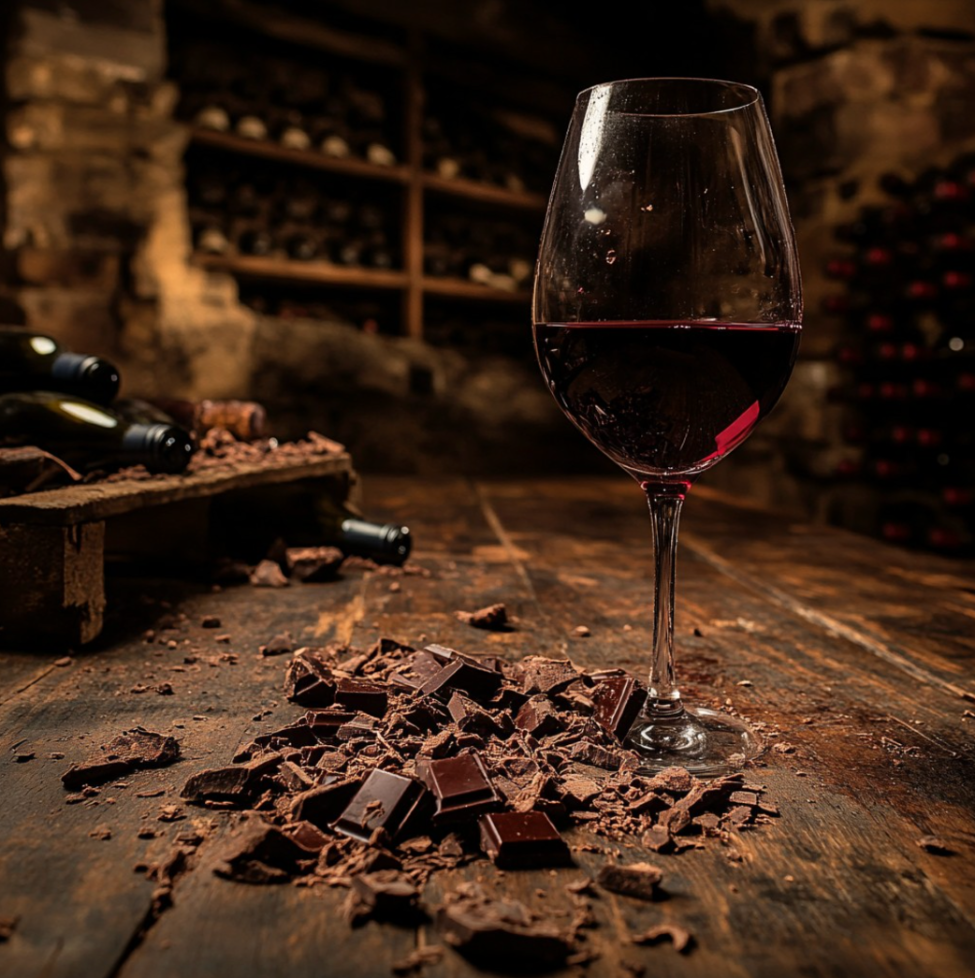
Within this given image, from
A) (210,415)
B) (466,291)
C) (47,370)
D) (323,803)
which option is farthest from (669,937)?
(466,291)

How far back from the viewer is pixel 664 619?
2.68ft

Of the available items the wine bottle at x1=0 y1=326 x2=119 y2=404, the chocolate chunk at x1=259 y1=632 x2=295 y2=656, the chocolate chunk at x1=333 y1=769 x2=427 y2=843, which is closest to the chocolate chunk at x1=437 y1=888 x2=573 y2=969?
the chocolate chunk at x1=333 y1=769 x2=427 y2=843

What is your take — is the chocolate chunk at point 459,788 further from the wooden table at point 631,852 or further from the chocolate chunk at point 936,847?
the chocolate chunk at point 936,847

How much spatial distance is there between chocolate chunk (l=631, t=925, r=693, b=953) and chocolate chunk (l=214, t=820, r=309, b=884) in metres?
0.21

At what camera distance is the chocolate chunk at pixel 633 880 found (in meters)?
0.54

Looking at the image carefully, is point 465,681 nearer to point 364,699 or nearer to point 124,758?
point 364,699

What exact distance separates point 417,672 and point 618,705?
0.70 ft

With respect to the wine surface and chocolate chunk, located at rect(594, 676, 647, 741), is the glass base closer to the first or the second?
chocolate chunk, located at rect(594, 676, 647, 741)

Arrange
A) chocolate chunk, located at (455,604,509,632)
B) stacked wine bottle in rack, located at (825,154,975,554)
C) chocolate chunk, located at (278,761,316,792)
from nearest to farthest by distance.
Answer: chocolate chunk, located at (278,761,316,792) → chocolate chunk, located at (455,604,509,632) → stacked wine bottle in rack, located at (825,154,975,554)

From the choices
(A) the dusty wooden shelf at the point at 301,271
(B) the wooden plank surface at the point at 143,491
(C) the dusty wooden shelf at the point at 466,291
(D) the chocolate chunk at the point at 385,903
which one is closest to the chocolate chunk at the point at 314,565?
(B) the wooden plank surface at the point at 143,491

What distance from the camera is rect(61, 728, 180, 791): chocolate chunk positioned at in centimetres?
71

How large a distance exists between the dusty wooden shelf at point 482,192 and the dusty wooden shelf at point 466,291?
16.8 inches

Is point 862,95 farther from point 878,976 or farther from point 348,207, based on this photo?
point 878,976

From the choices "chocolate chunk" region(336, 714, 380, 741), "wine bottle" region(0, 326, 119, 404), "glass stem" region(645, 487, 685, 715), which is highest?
"wine bottle" region(0, 326, 119, 404)
